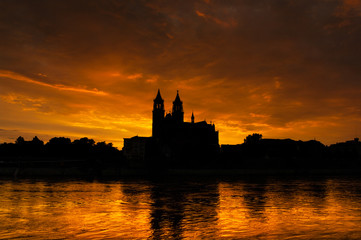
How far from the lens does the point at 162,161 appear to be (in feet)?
292

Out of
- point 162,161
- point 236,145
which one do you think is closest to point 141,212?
point 162,161

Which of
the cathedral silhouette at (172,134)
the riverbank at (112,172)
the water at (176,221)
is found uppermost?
the cathedral silhouette at (172,134)

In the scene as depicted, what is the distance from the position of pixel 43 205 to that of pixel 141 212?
796 centimetres

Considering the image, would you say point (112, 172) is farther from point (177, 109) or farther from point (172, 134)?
point (177, 109)

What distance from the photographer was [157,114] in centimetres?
15075

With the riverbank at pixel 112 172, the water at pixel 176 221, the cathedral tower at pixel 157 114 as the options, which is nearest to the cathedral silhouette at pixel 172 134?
the cathedral tower at pixel 157 114

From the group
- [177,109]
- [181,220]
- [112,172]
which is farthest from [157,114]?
[181,220]

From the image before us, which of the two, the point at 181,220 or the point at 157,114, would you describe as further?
the point at 157,114

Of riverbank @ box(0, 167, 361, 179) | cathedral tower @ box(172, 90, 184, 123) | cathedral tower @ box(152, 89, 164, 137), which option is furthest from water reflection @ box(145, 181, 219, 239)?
cathedral tower @ box(172, 90, 184, 123)

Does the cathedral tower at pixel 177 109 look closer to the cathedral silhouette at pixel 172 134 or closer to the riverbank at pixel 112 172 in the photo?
the cathedral silhouette at pixel 172 134

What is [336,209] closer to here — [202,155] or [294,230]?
[294,230]

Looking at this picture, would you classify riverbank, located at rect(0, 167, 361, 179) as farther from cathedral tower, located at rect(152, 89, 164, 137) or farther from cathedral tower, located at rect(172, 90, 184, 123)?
cathedral tower, located at rect(172, 90, 184, 123)

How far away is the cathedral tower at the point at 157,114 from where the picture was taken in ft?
488

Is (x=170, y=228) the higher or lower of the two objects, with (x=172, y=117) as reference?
lower
